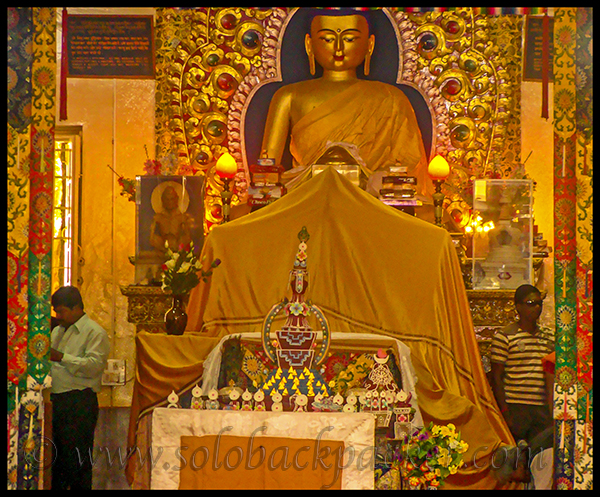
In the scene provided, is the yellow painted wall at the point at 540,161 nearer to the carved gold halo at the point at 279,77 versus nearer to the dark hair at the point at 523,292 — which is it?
the carved gold halo at the point at 279,77

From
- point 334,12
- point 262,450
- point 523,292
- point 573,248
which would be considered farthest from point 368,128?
point 262,450

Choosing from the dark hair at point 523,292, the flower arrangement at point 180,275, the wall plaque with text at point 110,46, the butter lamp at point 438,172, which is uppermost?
the wall plaque with text at point 110,46

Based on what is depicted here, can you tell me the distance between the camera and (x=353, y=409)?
14.6 feet

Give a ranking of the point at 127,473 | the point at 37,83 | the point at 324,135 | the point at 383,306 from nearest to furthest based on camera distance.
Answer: the point at 37,83, the point at 127,473, the point at 383,306, the point at 324,135

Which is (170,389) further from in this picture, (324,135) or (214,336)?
(324,135)

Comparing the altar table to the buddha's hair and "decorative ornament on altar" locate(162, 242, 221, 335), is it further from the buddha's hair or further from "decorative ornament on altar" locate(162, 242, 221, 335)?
the buddha's hair

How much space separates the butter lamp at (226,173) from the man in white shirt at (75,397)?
1898mm

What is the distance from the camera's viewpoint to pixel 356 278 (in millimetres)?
5992

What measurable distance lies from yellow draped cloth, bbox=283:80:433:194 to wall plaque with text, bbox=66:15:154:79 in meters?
1.51

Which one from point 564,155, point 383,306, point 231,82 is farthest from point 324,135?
point 564,155

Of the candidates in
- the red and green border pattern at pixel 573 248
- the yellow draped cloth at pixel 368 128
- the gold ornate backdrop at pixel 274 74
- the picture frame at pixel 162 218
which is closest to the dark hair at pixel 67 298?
the picture frame at pixel 162 218

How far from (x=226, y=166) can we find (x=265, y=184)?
1.40 feet

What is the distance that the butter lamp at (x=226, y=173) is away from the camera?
23.5ft

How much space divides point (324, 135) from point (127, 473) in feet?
11.5
